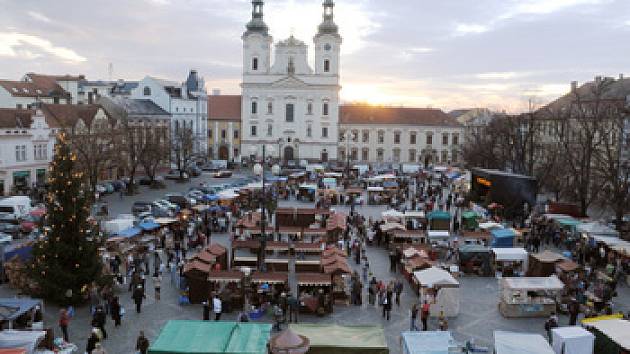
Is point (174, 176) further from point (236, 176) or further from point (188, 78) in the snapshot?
point (188, 78)

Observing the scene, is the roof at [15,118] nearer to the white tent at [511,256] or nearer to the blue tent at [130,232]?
the blue tent at [130,232]

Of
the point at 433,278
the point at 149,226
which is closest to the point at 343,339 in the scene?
the point at 433,278

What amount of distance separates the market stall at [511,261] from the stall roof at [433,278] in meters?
4.89

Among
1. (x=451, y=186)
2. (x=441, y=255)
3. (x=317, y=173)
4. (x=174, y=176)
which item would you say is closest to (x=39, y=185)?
(x=174, y=176)

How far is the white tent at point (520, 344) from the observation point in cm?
1283

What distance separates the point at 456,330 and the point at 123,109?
160 feet

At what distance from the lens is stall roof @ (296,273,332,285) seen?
727 inches

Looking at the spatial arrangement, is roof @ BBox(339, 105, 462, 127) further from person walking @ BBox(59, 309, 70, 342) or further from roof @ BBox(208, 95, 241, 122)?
person walking @ BBox(59, 309, 70, 342)

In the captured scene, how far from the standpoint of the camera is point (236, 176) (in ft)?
187

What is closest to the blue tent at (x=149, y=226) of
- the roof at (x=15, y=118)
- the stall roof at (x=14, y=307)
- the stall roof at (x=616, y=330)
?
the stall roof at (x=14, y=307)

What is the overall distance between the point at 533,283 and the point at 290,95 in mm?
55571

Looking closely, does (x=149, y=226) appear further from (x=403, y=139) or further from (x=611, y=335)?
(x=403, y=139)

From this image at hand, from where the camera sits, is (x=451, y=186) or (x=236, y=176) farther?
(x=236, y=176)

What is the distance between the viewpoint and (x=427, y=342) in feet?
43.4
